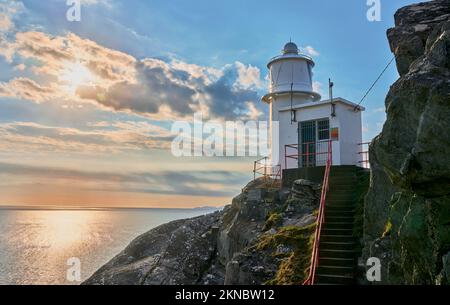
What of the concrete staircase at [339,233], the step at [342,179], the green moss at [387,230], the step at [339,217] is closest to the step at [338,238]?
the concrete staircase at [339,233]

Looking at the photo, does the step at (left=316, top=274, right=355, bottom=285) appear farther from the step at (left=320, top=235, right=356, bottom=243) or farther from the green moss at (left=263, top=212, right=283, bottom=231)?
the green moss at (left=263, top=212, right=283, bottom=231)

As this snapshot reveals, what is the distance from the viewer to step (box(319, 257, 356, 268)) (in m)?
10.6

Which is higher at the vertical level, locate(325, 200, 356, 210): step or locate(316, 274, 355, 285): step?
locate(325, 200, 356, 210): step

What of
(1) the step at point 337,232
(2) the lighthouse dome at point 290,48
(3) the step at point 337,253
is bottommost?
(3) the step at point 337,253

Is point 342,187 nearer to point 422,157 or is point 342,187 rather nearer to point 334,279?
point 334,279

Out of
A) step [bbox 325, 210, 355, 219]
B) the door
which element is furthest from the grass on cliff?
the door

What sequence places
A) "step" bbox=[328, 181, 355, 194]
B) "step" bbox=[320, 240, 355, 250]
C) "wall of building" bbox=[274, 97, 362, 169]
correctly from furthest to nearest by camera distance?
"wall of building" bbox=[274, 97, 362, 169] < "step" bbox=[328, 181, 355, 194] < "step" bbox=[320, 240, 355, 250]

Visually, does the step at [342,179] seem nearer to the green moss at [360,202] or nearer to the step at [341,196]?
the green moss at [360,202]

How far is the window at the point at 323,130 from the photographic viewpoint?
18153 mm

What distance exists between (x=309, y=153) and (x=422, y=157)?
12.8 m

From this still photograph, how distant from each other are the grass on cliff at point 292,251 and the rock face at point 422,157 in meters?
2.68
